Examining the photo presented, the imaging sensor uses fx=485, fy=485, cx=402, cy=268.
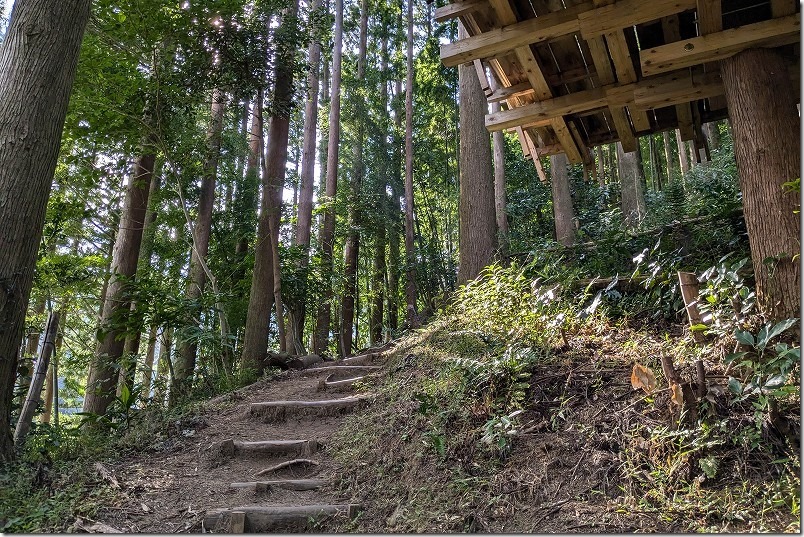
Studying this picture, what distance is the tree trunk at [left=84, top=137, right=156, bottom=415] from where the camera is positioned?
668 centimetres

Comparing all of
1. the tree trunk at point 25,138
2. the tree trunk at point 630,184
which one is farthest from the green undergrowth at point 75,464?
the tree trunk at point 630,184

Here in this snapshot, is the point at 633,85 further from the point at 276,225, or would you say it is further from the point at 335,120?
the point at 335,120

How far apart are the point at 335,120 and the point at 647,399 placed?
477 inches

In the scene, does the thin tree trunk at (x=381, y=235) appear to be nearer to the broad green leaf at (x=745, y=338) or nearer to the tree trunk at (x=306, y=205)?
the tree trunk at (x=306, y=205)

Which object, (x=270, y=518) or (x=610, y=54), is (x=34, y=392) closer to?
(x=270, y=518)

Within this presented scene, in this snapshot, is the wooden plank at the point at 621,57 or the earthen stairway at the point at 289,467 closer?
the earthen stairway at the point at 289,467

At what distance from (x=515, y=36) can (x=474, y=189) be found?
4.38 meters

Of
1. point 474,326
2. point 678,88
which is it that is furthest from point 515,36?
point 474,326

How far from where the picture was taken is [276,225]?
27.5 feet

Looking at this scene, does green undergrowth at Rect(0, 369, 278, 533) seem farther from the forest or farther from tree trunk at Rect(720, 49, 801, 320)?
tree trunk at Rect(720, 49, 801, 320)

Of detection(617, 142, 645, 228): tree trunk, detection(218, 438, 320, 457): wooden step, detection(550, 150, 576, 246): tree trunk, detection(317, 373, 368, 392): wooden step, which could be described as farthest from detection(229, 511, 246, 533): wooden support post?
detection(617, 142, 645, 228): tree trunk

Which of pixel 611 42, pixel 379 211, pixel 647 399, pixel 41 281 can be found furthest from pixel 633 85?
pixel 379 211

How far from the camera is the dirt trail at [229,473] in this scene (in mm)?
3195

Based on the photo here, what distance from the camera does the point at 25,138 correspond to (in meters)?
3.54
